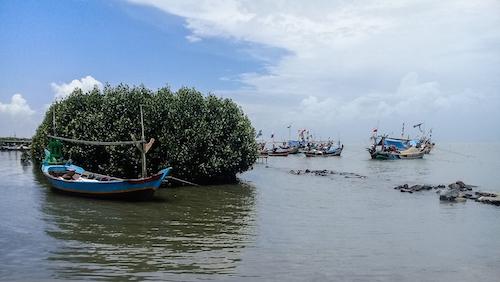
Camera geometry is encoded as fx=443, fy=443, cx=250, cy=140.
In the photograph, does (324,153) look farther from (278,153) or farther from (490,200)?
(490,200)

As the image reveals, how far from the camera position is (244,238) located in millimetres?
17359

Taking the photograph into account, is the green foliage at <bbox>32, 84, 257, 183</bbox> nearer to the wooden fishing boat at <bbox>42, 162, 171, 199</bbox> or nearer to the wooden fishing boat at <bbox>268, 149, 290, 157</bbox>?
the wooden fishing boat at <bbox>42, 162, 171, 199</bbox>

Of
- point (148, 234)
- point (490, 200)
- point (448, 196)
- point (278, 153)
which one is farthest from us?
point (278, 153)

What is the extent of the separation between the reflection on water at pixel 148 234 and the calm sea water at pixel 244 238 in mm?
38

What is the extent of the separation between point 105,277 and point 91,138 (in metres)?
22.1

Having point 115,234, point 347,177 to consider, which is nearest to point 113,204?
point 115,234

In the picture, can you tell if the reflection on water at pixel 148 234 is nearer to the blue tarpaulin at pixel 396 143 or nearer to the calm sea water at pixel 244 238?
the calm sea water at pixel 244 238

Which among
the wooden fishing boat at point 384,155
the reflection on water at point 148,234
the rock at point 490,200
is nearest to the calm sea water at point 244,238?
the reflection on water at point 148,234

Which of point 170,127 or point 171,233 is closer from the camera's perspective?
point 171,233

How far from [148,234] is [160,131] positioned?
15691 millimetres

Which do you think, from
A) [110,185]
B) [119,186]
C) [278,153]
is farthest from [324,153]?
[110,185]

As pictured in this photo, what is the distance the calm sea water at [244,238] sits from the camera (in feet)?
42.8

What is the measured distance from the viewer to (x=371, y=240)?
1789 cm

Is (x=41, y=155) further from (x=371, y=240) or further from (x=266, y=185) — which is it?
(x=371, y=240)
